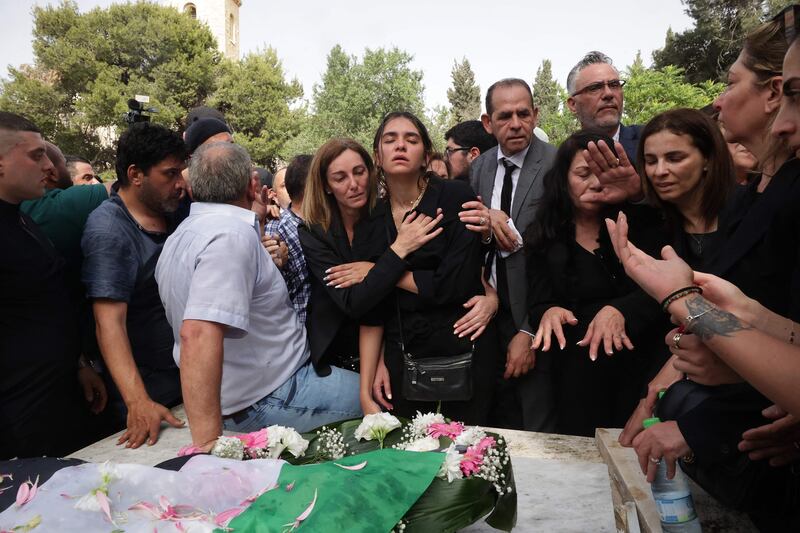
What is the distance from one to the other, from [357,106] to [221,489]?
1411 inches

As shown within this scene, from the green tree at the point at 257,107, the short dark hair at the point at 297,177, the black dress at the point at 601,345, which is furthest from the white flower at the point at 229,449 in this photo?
the green tree at the point at 257,107

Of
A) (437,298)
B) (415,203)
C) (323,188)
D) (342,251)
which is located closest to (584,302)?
(437,298)

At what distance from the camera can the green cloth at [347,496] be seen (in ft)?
4.52

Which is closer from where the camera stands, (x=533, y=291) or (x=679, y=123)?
(x=679, y=123)

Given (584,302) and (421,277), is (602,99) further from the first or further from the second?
(421,277)

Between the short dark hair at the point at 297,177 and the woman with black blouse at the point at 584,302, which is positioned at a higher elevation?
the short dark hair at the point at 297,177

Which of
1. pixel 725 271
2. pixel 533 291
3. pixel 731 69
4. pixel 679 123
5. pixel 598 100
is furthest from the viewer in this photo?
pixel 598 100

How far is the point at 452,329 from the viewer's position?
9.59ft

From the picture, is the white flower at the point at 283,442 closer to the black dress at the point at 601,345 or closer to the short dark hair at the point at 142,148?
the black dress at the point at 601,345

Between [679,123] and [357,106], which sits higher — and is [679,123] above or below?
below

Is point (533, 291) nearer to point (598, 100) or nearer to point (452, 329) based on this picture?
point (452, 329)

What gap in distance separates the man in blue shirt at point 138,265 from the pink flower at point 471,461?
1.76m

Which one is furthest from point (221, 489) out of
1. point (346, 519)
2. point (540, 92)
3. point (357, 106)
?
point (540, 92)

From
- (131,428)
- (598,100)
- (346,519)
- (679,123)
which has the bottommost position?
(131,428)
